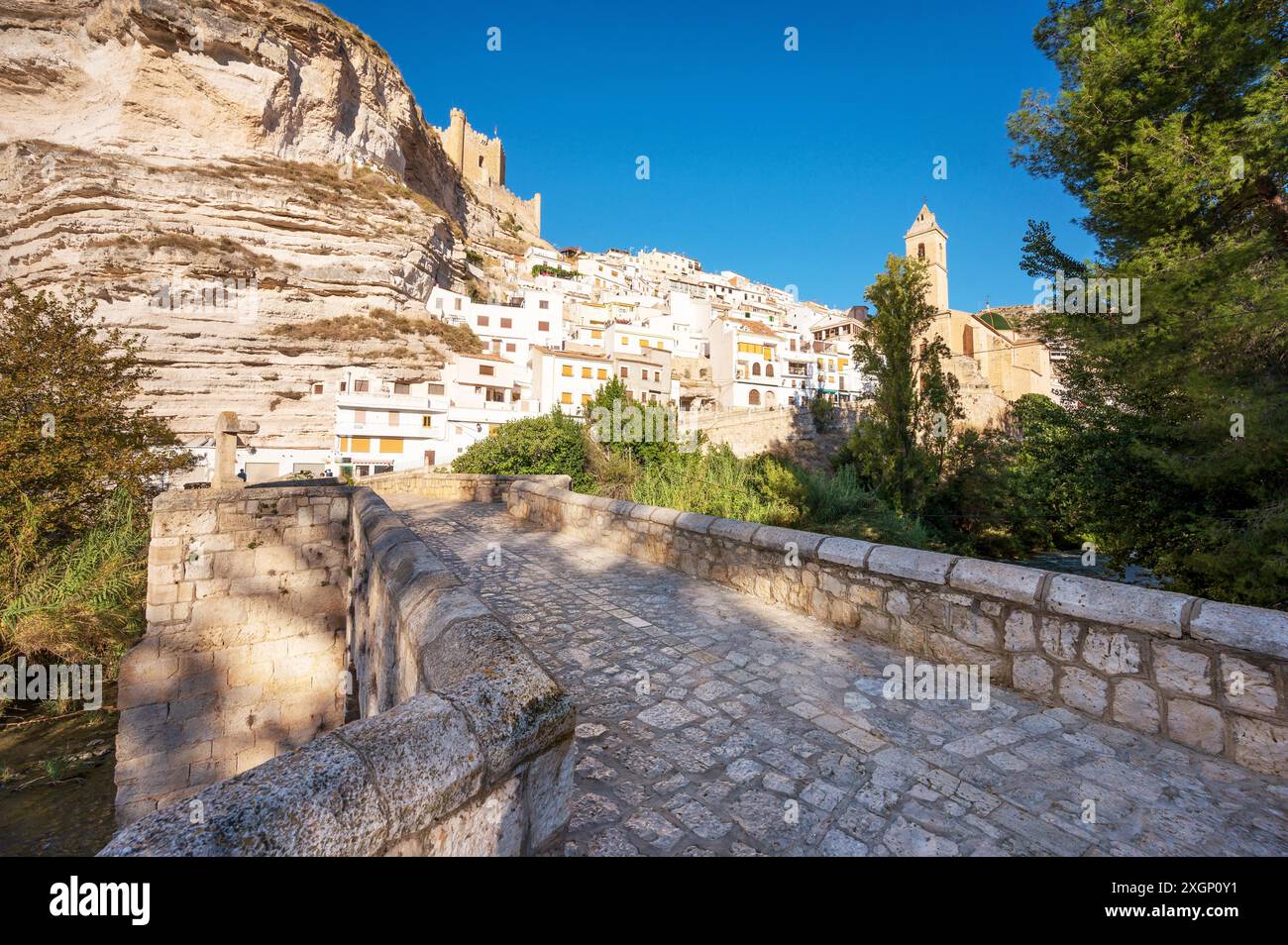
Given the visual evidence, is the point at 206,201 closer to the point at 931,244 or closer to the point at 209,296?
the point at 209,296

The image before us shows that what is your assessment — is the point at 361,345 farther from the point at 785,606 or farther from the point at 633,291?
the point at 633,291

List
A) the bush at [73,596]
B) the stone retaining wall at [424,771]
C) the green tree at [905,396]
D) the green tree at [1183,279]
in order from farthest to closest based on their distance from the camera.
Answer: the green tree at [905,396]
the bush at [73,596]
the green tree at [1183,279]
the stone retaining wall at [424,771]

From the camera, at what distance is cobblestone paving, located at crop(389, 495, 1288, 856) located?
213 cm

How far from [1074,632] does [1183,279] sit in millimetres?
4786

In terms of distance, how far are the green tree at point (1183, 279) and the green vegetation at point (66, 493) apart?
14.9 meters

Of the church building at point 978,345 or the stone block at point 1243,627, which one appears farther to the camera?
the church building at point 978,345

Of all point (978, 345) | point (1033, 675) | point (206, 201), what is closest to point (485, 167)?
point (206, 201)

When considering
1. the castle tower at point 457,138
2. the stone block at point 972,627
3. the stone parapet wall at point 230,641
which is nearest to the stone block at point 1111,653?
the stone block at point 972,627

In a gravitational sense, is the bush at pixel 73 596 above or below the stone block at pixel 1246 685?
below

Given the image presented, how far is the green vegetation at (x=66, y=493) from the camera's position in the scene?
7.95 metres

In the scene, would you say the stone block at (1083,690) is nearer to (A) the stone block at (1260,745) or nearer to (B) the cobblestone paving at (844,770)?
(B) the cobblestone paving at (844,770)

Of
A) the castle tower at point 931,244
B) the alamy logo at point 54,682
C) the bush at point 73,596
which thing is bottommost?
the alamy logo at point 54,682
